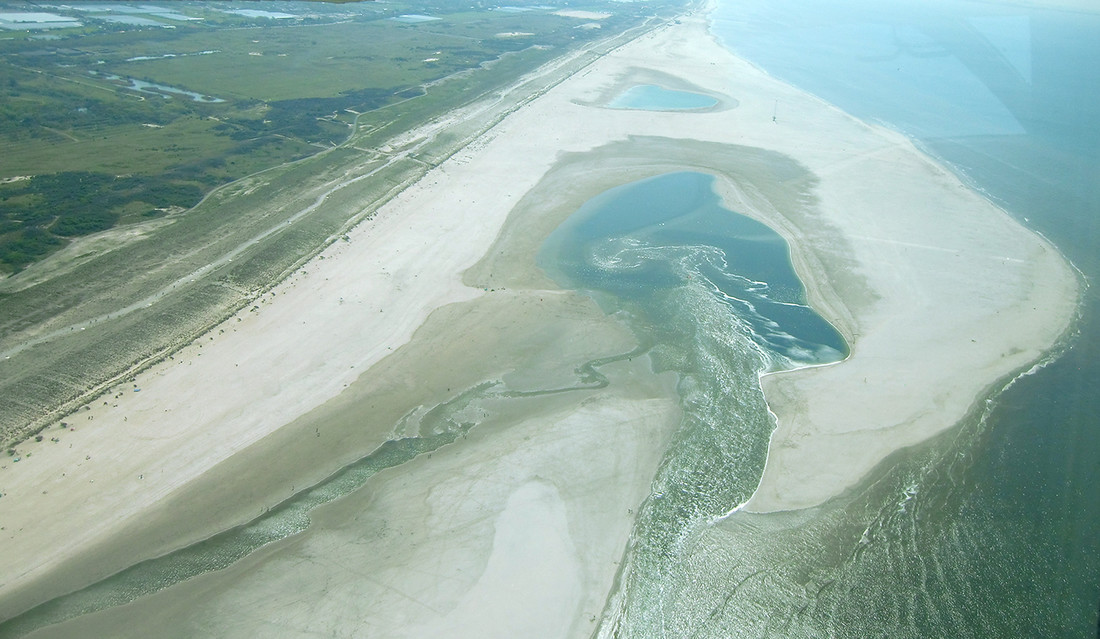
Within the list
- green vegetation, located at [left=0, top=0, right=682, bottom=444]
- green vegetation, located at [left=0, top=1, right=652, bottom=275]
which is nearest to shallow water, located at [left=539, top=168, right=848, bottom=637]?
green vegetation, located at [left=0, top=0, right=682, bottom=444]

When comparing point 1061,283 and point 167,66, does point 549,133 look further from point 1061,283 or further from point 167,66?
point 167,66

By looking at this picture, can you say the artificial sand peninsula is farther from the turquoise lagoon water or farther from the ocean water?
the turquoise lagoon water

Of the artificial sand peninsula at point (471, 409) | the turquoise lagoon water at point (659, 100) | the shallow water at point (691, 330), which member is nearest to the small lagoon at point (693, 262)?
the shallow water at point (691, 330)

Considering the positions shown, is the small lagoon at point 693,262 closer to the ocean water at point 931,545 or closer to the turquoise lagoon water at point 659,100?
the ocean water at point 931,545

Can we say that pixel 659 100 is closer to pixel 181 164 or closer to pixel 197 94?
pixel 181 164

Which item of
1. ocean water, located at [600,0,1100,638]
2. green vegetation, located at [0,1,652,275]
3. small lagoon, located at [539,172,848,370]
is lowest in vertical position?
ocean water, located at [600,0,1100,638]

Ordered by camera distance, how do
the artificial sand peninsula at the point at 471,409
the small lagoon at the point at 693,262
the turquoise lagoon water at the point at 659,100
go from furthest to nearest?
the turquoise lagoon water at the point at 659,100
the small lagoon at the point at 693,262
the artificial sand peninsula at the point at 471,409
